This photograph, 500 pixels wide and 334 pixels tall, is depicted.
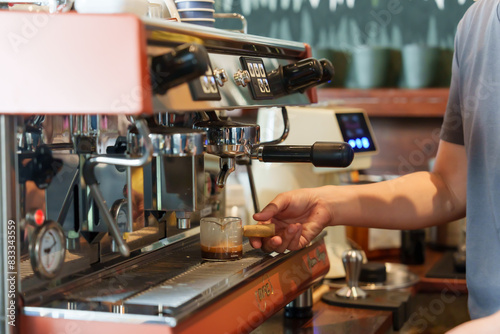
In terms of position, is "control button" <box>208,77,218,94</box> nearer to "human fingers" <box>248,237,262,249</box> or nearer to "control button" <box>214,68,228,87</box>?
"control button" <box>214,68,228,87</box>

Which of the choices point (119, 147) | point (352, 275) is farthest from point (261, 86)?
point (352, 275)

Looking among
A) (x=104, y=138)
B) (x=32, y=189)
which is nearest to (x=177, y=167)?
(x=104, y=138)

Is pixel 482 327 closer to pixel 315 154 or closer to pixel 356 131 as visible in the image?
pixel 315 154

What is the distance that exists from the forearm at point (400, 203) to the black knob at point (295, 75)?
28 cm

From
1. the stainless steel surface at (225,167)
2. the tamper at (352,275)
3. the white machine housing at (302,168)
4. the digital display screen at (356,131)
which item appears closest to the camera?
the stainless steel surface at (225,167)

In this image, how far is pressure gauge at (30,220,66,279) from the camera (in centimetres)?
85

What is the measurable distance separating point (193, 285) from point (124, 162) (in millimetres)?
199

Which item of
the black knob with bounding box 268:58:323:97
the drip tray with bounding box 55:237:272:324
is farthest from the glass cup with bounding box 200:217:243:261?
the black knob with bounding box 268:58:323:97

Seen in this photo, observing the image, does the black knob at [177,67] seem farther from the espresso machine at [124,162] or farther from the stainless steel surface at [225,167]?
the stainless steel surface at [225,167]

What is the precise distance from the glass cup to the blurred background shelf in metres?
1.54

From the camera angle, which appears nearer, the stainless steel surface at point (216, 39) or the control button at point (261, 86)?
the stainless steel surface at point (216, 39)

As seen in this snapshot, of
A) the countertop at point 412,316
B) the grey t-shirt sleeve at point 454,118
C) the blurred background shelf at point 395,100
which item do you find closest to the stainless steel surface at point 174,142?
the countertop at point 412,316

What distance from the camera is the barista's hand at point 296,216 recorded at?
120cm

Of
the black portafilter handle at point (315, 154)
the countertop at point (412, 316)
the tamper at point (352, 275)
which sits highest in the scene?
the black portafilter handle at point (315, 154)
